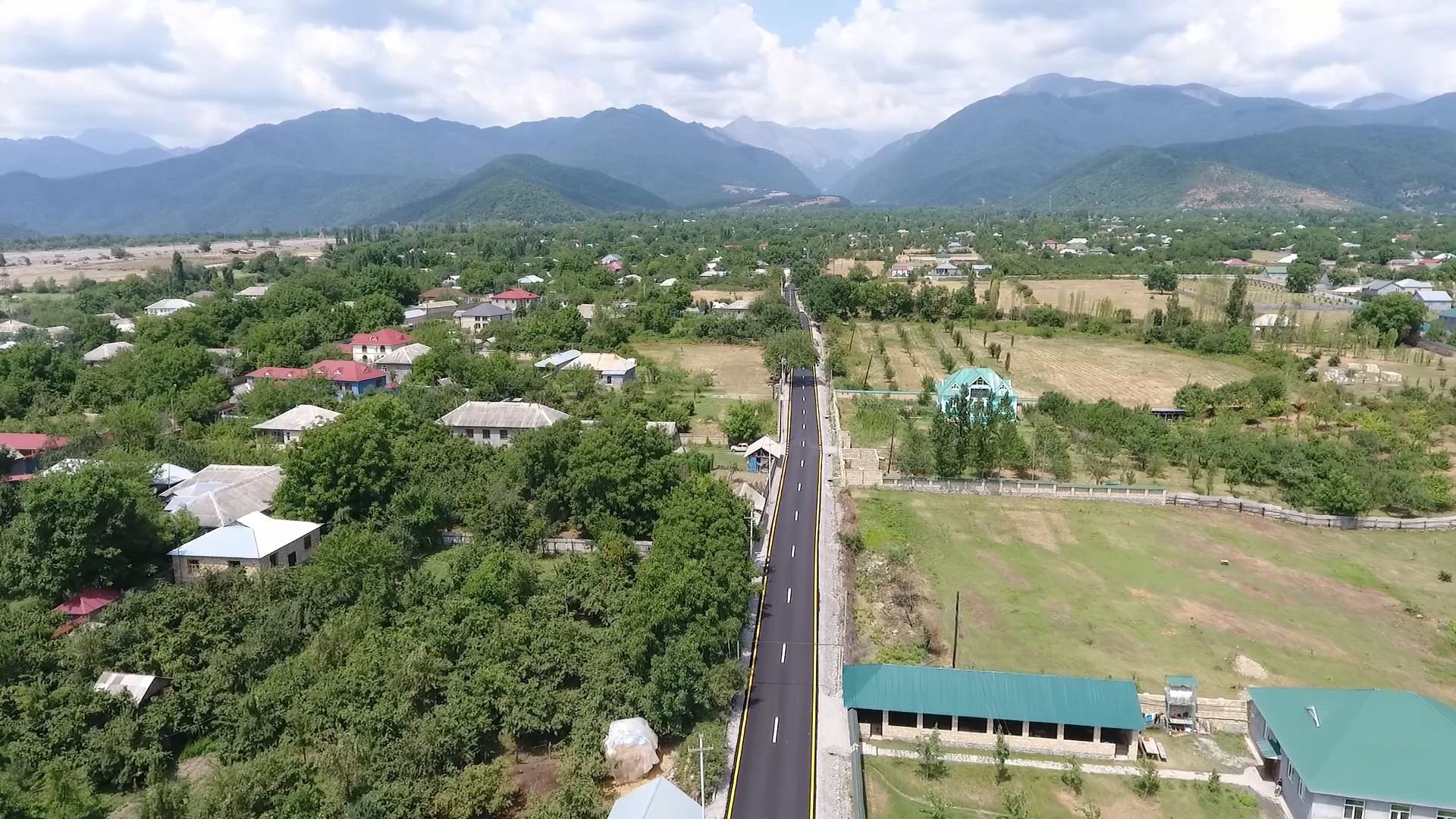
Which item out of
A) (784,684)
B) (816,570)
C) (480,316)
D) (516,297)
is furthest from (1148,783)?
(516,297)

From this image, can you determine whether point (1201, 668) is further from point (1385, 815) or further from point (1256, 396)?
point (1256, 396)

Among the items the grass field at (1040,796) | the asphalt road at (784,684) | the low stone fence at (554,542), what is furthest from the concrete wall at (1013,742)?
the low stone fence at (554,542)

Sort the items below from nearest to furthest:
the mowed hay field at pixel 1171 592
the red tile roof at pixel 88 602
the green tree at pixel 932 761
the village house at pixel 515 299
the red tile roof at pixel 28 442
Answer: the green tree at pixel 932 761, the red tile roof at pixel 88 602, the mowed hay field at pixel 1171 592, the red tile roof at pixel 28 442, the village house at pixel 515 299

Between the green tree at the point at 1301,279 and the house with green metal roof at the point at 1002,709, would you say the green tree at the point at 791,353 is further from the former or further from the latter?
the green tree at the point at 1301,279

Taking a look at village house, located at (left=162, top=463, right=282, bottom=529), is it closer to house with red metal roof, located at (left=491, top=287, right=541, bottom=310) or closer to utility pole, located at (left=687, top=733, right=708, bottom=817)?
utility pole, located at (left=687, top=733, right=708, bottom=817)

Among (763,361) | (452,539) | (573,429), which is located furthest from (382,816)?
(763,361)

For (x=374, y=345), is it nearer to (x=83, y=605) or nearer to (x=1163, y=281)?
(x=83, y=605)

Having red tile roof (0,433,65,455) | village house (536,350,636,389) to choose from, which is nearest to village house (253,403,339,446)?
red tile roof (0,433,65,455)

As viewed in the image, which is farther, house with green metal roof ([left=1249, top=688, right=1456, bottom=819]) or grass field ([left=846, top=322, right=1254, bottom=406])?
grass field ([left=846, top=322, right=1254, bottom=406])
